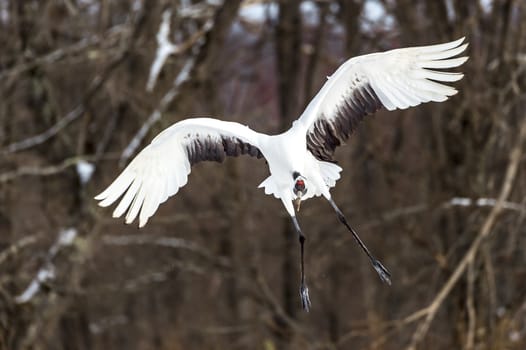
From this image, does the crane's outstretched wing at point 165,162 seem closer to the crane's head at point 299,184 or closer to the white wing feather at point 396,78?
the crane's head at point 299,184

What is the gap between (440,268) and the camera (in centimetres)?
1042

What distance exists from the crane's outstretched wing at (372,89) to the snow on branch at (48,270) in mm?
5201

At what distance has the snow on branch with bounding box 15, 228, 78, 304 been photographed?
10.9m

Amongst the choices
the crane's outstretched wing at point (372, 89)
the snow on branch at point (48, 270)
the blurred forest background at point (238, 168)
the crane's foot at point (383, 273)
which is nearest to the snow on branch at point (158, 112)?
the blurred forest background at point (238, 168)

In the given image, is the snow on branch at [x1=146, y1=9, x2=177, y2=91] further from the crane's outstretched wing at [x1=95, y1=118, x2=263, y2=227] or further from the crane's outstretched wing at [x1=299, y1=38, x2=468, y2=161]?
the crane's outstretched wing at [x1=299, y1=38, x2=468, y2=161]

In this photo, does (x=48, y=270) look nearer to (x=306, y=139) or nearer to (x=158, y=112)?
(x=158, y=112)

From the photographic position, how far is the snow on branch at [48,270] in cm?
1089

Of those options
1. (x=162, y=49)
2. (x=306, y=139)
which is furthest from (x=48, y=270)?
(x=306, y=139)

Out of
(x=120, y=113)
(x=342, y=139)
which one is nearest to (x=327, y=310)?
(x=120, y=113)

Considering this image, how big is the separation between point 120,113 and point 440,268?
426cm

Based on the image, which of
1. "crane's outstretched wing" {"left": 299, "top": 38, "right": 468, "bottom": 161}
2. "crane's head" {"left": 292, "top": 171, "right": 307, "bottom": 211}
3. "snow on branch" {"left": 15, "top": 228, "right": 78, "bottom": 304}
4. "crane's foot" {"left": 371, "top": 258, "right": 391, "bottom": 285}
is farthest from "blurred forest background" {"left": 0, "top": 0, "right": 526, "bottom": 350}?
"crane's head" {"left": 292, "top": 171, "right": 307, "bottom": 211}

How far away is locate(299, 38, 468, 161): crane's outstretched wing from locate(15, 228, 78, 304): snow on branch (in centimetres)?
520

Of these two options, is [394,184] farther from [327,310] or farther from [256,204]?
[327,310]

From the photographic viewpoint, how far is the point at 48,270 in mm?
11070
